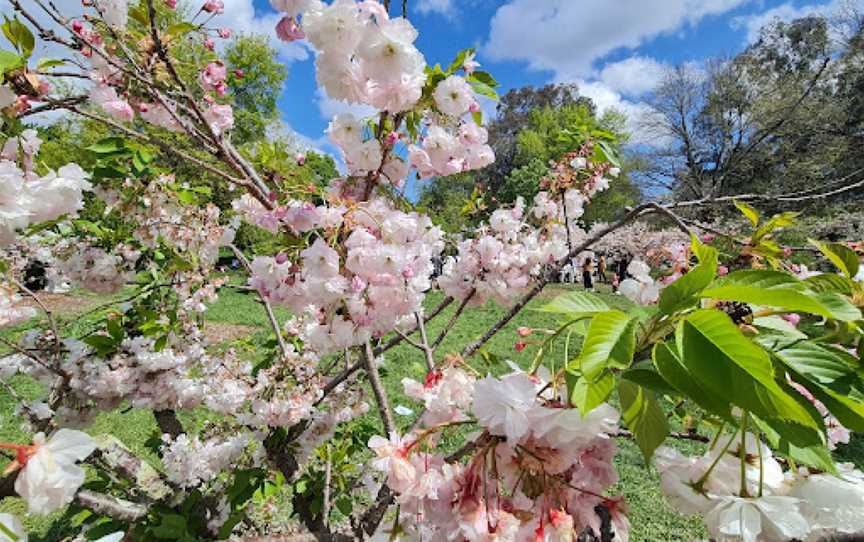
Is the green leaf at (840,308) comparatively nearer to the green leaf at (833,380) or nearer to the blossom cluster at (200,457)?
the green leaf at (833,380)

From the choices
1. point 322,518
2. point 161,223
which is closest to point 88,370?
point 161,223

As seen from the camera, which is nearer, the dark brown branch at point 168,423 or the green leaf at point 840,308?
the green leaf at point 840,308

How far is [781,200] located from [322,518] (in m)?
1.84

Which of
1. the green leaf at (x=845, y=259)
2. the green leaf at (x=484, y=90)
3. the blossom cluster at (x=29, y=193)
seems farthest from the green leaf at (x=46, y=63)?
the green leaf at (x=845, y=259)

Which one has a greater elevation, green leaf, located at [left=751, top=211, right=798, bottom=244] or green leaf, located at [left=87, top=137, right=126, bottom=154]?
green leaf, located at [left=87, top=137, right=126, bottom=154]

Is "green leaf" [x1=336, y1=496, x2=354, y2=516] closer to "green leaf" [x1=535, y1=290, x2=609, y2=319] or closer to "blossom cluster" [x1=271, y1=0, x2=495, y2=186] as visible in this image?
"blossom cluster" [x1=271, y1=0, x2=495, y2=186]

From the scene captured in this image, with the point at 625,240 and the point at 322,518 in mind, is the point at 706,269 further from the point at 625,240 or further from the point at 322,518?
the point at 625,240

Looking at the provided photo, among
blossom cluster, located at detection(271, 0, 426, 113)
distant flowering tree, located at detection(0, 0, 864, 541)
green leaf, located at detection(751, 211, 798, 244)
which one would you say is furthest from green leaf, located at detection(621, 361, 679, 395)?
blossom cluster, located at detection(271, 0, 426, 113)

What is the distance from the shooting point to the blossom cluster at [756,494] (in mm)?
567

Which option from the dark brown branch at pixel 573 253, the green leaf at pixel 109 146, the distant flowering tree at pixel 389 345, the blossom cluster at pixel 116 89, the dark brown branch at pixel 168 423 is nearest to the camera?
the distant flowering tree at pixel 389 345

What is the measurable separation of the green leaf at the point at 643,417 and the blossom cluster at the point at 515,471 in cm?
2

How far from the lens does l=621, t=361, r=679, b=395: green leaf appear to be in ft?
1.65

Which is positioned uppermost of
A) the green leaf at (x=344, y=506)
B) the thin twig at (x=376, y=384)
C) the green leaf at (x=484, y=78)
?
the green leaf at (x=484, y=78)

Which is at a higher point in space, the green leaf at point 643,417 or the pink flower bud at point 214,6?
the pink flower bud at point 214,6
